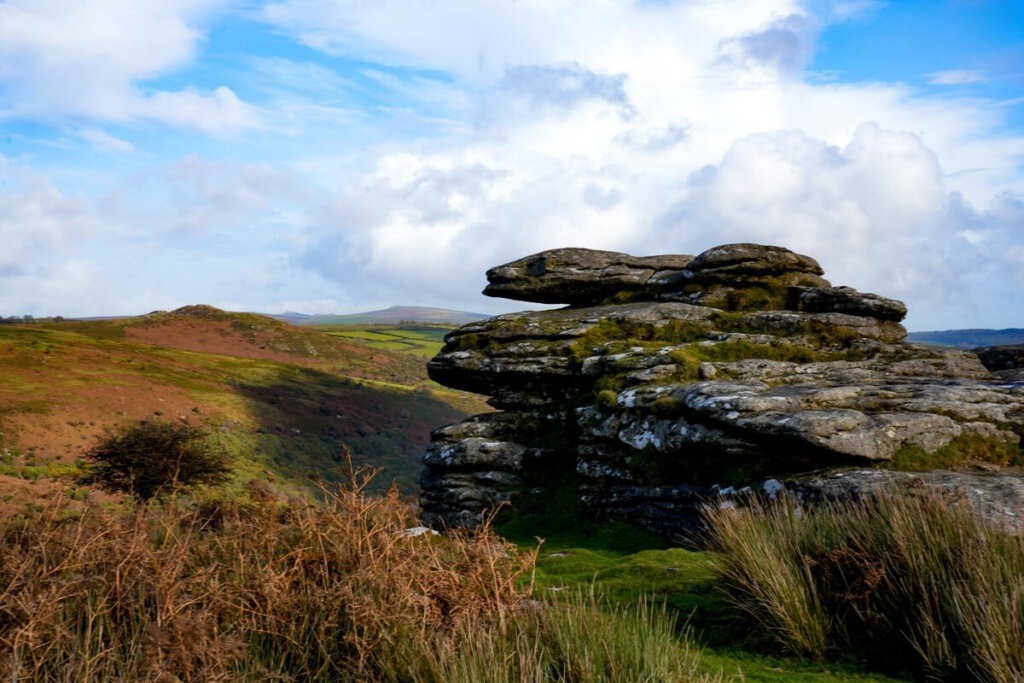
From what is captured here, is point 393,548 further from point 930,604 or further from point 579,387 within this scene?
point 579,387

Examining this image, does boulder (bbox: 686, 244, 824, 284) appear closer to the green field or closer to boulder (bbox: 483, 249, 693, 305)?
boulder (bbox: 483, 249, 693, 305)

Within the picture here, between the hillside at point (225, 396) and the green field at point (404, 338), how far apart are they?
21205mm

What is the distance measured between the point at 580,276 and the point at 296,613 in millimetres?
17680

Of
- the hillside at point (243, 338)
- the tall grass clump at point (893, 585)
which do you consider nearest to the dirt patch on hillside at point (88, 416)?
the tall grass clump at point (893, 585)

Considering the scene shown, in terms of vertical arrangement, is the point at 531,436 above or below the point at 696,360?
below

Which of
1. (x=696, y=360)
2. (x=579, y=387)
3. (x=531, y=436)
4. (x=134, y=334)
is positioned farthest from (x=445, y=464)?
(x=134, y=334)

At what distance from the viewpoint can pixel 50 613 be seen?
14.9ft

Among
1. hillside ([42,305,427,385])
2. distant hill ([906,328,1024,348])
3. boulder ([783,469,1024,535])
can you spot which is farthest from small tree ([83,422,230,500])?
distant hill ([906,328,1024,348])

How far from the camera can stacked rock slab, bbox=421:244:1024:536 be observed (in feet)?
38.1

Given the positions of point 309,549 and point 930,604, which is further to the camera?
point 930,604

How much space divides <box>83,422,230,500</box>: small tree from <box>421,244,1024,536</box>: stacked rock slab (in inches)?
249

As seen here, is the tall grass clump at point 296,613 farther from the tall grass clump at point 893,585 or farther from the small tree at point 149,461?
the small tree at point 149,461

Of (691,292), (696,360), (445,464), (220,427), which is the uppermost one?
(691,292)

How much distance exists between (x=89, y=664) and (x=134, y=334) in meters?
82.3
